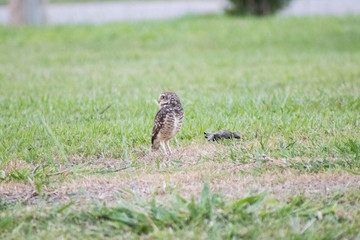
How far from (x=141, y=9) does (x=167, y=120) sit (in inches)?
753

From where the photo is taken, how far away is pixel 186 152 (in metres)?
5.57

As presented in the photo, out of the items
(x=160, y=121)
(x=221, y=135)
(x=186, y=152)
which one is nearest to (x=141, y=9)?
(x=221, y=135)

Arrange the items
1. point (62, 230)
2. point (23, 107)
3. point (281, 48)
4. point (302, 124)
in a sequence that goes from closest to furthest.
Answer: point (62, 230) < point (302, 124) < point (23, 107) < point (281, 48)

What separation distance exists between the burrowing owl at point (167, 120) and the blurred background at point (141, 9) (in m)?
13.3

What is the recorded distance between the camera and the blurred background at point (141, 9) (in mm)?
18625

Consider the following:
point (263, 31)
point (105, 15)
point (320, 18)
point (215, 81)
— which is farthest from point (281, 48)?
point (105, 15)

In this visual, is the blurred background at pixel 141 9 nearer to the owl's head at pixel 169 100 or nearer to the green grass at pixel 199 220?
the owl's head at pixel 169 100

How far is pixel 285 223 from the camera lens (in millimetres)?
3900

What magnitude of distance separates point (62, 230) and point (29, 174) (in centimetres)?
120

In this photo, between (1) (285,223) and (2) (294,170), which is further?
(2) (294,170)

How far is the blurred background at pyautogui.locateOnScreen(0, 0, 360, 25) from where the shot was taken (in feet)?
61.1

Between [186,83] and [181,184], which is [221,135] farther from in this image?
[186,83]

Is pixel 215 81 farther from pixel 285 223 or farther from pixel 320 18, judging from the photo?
pixel 320 18

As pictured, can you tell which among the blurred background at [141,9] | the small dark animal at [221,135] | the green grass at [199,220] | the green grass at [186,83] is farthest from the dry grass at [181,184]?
the blurred background at [141,9]
